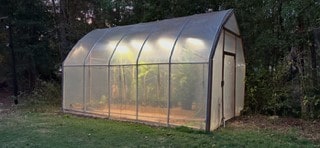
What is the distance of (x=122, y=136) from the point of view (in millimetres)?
7707

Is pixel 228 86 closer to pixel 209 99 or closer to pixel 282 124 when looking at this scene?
pixel 282 124

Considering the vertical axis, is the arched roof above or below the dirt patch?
above

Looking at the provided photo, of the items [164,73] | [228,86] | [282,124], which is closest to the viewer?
[164,73]

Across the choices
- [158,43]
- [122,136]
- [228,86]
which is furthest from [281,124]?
[122,136]

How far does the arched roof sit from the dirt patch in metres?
2.33

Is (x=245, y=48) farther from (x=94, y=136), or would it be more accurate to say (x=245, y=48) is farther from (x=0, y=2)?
(x=0, y=2)

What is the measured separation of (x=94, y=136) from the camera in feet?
25.4

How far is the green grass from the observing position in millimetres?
6980

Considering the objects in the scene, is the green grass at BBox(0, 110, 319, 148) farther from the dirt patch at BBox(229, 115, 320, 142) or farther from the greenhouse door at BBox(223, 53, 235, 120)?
the greenhouse door at BBox(223, 53, 235, 120)

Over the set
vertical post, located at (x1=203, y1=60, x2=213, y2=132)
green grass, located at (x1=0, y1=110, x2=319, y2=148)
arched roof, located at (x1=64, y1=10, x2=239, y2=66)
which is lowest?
green grass, located at (x1=0, y1=110, x2=319, y2=148)

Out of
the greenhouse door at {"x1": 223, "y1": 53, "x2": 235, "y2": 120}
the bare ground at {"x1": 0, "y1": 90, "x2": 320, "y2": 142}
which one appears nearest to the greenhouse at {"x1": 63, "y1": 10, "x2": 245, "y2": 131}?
the greenhouse door at {"x1": 223, "y1": 53, "x2": 235, "y2": 120}

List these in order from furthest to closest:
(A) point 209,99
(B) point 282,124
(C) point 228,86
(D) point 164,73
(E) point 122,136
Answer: (C) point 228,86, (B) point 282,124, (D) point 164,73, (A) point 209,99, (E) point 122,136

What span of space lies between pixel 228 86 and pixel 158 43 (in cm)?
224

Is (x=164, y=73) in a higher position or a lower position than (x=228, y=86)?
higher
